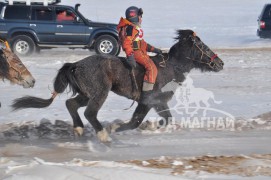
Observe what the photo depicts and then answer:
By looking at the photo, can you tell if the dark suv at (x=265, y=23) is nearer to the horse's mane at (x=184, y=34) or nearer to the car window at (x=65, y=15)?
the car window at (x=65, y=15)

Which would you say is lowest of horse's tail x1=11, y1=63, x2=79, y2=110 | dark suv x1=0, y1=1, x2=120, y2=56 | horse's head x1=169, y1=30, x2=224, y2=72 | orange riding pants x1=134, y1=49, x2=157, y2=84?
horse's tail x1=11, y1=63, x2=79, y2=110

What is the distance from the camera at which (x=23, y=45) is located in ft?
78.6

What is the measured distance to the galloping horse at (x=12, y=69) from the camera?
9623 mm

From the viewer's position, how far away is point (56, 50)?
88.3 ft

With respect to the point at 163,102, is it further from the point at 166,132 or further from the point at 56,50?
the point at 56,50

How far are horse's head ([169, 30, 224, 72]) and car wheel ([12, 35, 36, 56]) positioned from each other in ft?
47.0

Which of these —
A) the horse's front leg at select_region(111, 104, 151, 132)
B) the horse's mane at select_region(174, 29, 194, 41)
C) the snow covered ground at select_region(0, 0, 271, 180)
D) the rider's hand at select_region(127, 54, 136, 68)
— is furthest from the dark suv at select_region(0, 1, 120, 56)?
the rider's hand at select_region(127, 54, 136, 68)

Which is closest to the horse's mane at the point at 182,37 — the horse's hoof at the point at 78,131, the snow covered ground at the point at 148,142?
the snow covered ground at the point at 148,142

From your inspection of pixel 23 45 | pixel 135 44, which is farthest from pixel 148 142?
pixel 23 45

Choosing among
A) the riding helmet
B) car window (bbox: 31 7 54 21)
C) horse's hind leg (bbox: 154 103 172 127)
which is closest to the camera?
the riding helmet

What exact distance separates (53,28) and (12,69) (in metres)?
14.8

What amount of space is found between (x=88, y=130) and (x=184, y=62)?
78.9 inches

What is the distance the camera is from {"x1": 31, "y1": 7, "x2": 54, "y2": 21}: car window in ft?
79.8

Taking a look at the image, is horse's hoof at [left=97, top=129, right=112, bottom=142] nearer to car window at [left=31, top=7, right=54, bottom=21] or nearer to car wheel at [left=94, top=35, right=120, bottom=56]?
car wheel at [left=94, top=35, right=120, bottom=56]
